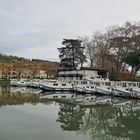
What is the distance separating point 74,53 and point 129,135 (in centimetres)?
5402

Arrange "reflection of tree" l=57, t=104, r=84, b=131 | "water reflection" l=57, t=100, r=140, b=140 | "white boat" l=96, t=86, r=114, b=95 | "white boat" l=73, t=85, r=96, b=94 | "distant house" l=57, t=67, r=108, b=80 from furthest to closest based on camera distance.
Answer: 1. "distant house" l=57, t=67, r=108, b=80
2. "white boat" l=73, t=85, r=96, b=94
3. "white boat" l=96, t=86, r=114, b=95
4. "reflection of tree" l=57, t=104, r=84, b=131
5. "water reflection" l=57, t=100, r=140, b=140

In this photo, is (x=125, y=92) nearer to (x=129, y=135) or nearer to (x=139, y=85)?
(x=139, y=85)

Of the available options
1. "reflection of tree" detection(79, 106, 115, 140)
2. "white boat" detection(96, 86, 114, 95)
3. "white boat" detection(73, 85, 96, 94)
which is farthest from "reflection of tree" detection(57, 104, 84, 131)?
"white boat" detection(73, 85, 96, 94)

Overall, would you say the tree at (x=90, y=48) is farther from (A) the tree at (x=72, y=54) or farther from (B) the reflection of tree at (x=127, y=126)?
(B) the reflection of tree at (x=127, y=126)

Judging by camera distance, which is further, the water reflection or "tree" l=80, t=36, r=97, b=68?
"tree" l=80, t=36, r=97, b=68

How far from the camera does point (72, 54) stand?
70938mm

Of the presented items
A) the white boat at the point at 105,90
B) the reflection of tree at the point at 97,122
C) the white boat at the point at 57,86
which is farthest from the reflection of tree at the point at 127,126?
the white boat at the point at 57,86

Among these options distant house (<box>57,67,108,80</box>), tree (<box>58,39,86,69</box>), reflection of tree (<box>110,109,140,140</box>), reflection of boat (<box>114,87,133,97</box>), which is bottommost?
reflection of tree (<box>110,109,140,140</box>)

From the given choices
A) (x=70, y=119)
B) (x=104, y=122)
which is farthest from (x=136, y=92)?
(x=70, y=119)

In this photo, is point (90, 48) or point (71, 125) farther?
point (90, 48)

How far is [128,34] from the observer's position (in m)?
57.0

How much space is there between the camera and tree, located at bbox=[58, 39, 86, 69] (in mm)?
69375

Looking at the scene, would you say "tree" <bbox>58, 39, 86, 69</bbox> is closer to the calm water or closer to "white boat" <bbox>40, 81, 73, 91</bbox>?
"white boat" <bbox>40, 81, 73, 91</bbox>

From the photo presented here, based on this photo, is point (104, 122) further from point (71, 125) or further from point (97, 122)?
point (71, 125)
